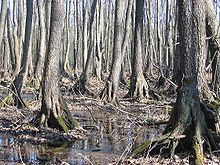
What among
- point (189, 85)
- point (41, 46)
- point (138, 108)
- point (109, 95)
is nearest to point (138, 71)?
point (109, 95)

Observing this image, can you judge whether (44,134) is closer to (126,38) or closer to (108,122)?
(108,122)

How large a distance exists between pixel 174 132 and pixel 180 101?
0.61 metres

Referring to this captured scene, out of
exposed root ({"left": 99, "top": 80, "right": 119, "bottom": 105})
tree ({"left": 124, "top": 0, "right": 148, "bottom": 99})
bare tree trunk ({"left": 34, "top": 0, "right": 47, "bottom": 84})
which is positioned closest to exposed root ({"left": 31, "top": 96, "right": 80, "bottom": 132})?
exposed root ({"left": 99, "top": 80, "right": 119, "bottom": 105})

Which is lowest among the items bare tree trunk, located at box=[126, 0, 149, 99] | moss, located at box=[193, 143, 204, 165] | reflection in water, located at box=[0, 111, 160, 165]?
reflection in water, located at box=[0, 111, 160, 165]

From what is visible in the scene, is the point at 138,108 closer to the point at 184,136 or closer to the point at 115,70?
the point at 115,70

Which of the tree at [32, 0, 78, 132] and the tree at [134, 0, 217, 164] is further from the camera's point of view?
the tree at [32, 0, 78, 132]

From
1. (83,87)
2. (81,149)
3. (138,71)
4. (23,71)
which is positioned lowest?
(81,149)

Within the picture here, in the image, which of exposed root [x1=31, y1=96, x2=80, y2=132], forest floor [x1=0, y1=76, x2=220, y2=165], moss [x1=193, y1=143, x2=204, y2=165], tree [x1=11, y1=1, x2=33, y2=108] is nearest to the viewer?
moss [x1=193, y1=143, x2=204, y2=165]

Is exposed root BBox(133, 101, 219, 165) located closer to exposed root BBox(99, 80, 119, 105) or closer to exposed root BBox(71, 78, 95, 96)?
exposed root BBox(99, 80, 119, 105)

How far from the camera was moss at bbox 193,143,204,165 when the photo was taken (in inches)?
294

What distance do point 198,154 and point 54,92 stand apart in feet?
17.5

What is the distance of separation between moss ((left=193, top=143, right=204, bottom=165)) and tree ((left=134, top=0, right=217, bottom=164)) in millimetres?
222

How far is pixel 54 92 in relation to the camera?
11.8 metres

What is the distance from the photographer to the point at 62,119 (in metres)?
11.7
